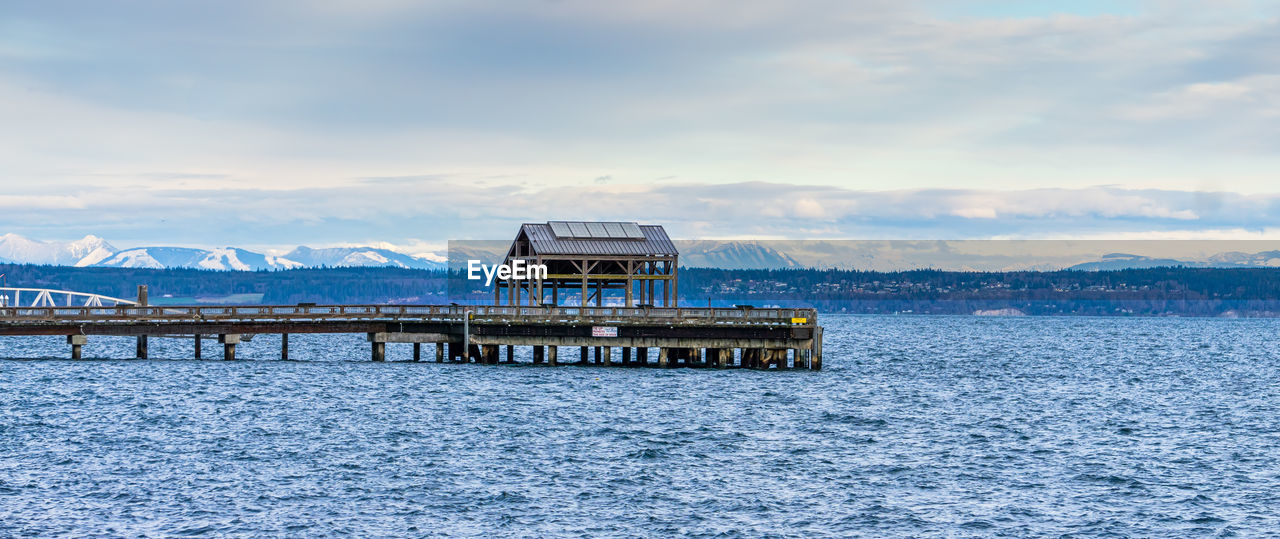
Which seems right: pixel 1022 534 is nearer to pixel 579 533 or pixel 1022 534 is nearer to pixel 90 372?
pixel 579 533

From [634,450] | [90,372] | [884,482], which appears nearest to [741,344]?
[634,450]

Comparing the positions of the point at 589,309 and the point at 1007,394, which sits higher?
the point at 589,309

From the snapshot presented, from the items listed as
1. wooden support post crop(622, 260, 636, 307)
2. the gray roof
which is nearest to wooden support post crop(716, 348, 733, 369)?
wooden support post crop(622, 260, 636, 307)

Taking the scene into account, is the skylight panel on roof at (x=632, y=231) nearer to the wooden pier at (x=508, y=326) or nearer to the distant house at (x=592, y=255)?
the distant house at (x=592, y=255)

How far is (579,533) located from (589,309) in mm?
35961

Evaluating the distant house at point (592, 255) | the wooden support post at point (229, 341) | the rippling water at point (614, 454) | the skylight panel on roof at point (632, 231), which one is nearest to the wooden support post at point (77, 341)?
the rippling water at point (614, 454)

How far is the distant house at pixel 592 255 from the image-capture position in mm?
72062

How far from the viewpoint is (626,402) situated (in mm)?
54375

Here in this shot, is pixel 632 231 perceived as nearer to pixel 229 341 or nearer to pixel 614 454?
pixel 229 341

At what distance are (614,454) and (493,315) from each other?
28013 mm

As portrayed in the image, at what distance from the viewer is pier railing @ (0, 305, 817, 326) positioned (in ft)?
212

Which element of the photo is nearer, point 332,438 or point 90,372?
point 332,438

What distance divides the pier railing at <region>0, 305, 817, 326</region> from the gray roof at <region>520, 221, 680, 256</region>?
5.76 m

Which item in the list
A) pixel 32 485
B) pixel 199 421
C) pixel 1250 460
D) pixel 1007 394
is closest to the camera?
pixel 32 485
